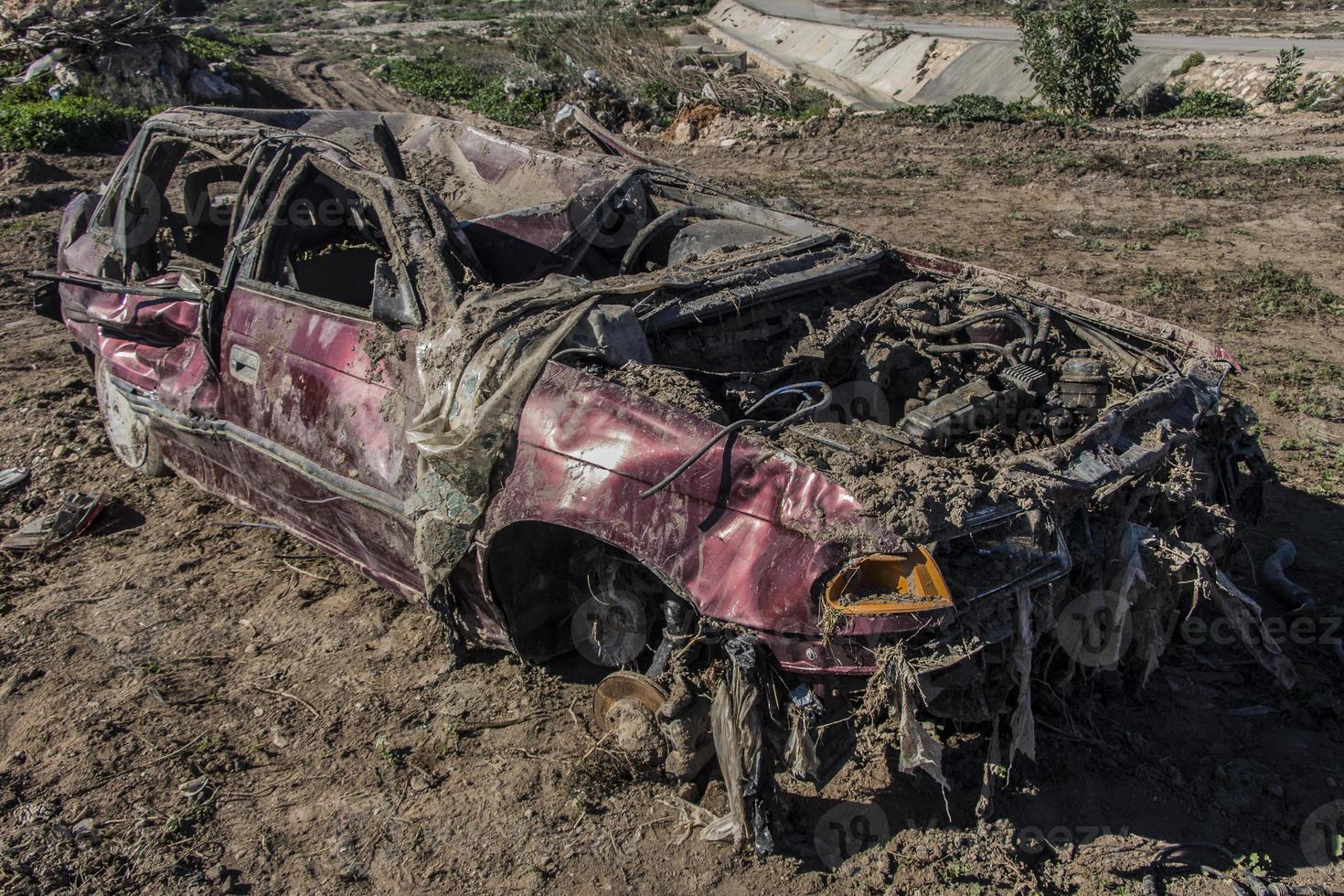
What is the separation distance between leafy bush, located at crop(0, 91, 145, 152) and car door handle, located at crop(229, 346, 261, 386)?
9.76 meters

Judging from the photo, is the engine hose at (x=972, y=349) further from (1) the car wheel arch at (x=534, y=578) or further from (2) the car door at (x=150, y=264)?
(2) the car door at (x=150, y=264)

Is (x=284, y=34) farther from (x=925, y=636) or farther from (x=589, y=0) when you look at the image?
(x=925, y=636)

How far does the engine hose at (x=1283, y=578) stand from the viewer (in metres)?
4.07

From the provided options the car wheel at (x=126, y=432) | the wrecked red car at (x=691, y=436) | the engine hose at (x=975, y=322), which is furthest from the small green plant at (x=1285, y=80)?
the car wheel at (x=126, y=432)

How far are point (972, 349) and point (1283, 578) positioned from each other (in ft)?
5.35

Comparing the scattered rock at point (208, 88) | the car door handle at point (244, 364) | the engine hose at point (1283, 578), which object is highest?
the car door handle at point (244, 364)

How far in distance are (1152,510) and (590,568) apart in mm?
1881

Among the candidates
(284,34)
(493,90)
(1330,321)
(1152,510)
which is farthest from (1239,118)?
(284,34)

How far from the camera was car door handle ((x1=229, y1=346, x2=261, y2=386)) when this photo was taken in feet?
12.8

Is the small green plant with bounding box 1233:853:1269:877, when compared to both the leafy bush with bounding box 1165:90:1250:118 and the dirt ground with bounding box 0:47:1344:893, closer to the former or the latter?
the dirt ground with bounding box 0:47:1344:893

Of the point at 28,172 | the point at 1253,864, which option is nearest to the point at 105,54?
the point at 28,172

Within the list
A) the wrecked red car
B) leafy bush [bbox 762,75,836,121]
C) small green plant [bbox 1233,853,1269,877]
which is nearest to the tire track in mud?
leafy bush [bbox 762,75,836,121]

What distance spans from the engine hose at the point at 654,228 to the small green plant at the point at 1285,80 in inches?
534

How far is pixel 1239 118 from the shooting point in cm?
1373
